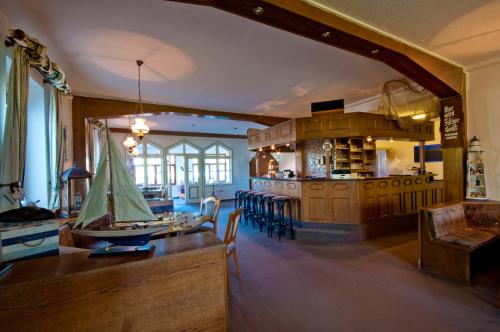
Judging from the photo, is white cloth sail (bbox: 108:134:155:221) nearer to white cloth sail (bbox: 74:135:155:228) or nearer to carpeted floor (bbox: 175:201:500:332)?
white cloth sail (bbox: 74:135:155:228)

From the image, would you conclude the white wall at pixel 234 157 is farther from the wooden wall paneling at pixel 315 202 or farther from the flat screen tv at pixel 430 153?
the flat screen tv at pixel 430 153

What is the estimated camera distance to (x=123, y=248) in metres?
1.26

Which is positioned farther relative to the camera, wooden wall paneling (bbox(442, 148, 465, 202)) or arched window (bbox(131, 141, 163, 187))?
arched window (bbox(131, 141, 163, 187))

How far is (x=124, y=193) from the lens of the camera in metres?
1.55

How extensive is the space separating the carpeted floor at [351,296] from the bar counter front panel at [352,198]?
920 mm

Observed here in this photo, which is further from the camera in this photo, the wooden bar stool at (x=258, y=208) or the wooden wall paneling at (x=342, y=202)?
the wooden bar stool at (x=258, y=208)

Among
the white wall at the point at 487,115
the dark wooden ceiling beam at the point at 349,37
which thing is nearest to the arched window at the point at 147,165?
the dark wooden ceiling beam at the point at 349,37

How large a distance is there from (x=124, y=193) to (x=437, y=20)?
3682 mm

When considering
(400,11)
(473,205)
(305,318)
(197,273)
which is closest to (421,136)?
(473,205)

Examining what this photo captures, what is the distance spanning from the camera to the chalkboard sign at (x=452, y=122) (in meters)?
3.74

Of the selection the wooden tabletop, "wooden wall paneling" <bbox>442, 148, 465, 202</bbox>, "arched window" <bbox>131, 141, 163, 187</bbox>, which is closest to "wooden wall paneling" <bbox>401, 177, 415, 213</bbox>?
"wooden wall paneling" <bbox>442, 148, 465, 202</bbox>

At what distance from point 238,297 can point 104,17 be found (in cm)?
345

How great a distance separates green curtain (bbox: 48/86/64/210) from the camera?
326cm

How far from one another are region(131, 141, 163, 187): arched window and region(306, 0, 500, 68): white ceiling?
9.25 meters
